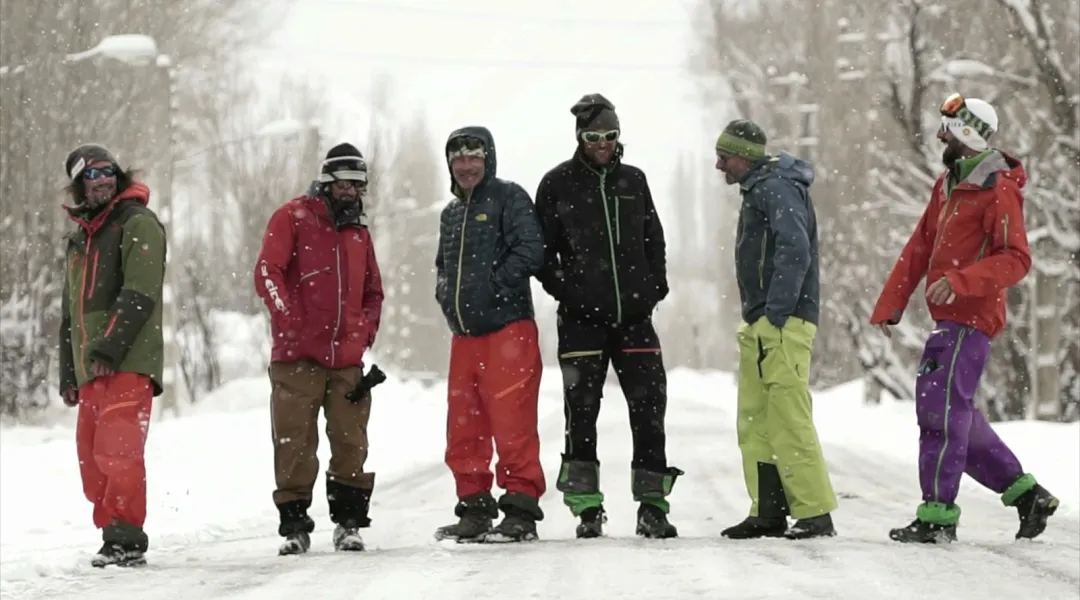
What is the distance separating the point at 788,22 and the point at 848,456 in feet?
89.5

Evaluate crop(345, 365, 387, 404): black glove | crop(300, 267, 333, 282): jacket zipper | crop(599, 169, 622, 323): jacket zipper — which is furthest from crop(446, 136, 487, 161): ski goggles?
crop(345, 365, 387, 404): black glove

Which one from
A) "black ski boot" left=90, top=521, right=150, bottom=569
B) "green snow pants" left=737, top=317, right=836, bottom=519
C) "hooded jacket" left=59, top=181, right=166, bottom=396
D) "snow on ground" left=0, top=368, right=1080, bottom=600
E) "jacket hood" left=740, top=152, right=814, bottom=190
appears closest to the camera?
"snow on ground" left=0, top=368, right=1080, bottom=600

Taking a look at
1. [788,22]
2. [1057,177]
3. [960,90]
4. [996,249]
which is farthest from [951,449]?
[788,22]

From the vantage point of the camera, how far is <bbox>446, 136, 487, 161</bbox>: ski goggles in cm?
810

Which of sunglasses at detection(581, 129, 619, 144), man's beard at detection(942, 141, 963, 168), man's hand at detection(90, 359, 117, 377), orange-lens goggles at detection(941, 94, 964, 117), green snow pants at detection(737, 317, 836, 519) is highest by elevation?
orange-lens goggles at detection(941, 94, 964, 117)

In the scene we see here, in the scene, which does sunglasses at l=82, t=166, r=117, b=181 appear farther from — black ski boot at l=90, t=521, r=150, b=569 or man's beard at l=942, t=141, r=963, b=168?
man's beard at l=942, t=141, r=963, b=168

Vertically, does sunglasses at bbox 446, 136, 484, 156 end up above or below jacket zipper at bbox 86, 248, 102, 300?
above

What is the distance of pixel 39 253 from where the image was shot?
84.5ft

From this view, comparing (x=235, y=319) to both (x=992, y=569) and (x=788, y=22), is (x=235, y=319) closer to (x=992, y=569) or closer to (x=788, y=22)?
(x=788, y=22)

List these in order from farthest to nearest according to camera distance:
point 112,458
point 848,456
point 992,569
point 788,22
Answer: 1. point 788,22
2. point 848,456
3. point 112,458
4. point 992,569

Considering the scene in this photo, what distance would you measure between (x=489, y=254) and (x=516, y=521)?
4.40 feet

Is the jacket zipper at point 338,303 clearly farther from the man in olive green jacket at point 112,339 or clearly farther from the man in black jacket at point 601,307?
the man in black jacket at point 601,307

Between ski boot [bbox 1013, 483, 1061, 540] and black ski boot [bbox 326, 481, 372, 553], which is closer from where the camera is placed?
ski boot [bbox 1013, 483, 1061, 540]

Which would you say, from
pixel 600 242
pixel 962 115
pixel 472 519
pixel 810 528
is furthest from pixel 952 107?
pixel 472 519
